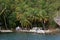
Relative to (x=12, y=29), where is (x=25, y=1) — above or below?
above

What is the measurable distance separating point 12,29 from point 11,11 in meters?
2.69

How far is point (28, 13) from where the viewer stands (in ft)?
98.5

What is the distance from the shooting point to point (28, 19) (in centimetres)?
3039

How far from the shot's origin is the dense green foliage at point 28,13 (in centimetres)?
3014

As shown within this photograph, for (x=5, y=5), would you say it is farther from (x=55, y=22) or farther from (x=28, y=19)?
(x=55, y=22)

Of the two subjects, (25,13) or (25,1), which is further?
(25,1)

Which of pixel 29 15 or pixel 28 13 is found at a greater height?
pixel 28 13

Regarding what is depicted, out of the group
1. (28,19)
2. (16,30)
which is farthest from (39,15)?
(16,30)

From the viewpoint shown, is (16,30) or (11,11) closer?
(16,30)

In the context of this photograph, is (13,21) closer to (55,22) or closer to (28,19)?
Answer: (28,19)

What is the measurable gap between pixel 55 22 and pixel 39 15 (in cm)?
241

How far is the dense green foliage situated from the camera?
30.1m

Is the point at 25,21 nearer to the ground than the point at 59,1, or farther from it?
nearer to the ground

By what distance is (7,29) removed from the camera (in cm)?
3081
